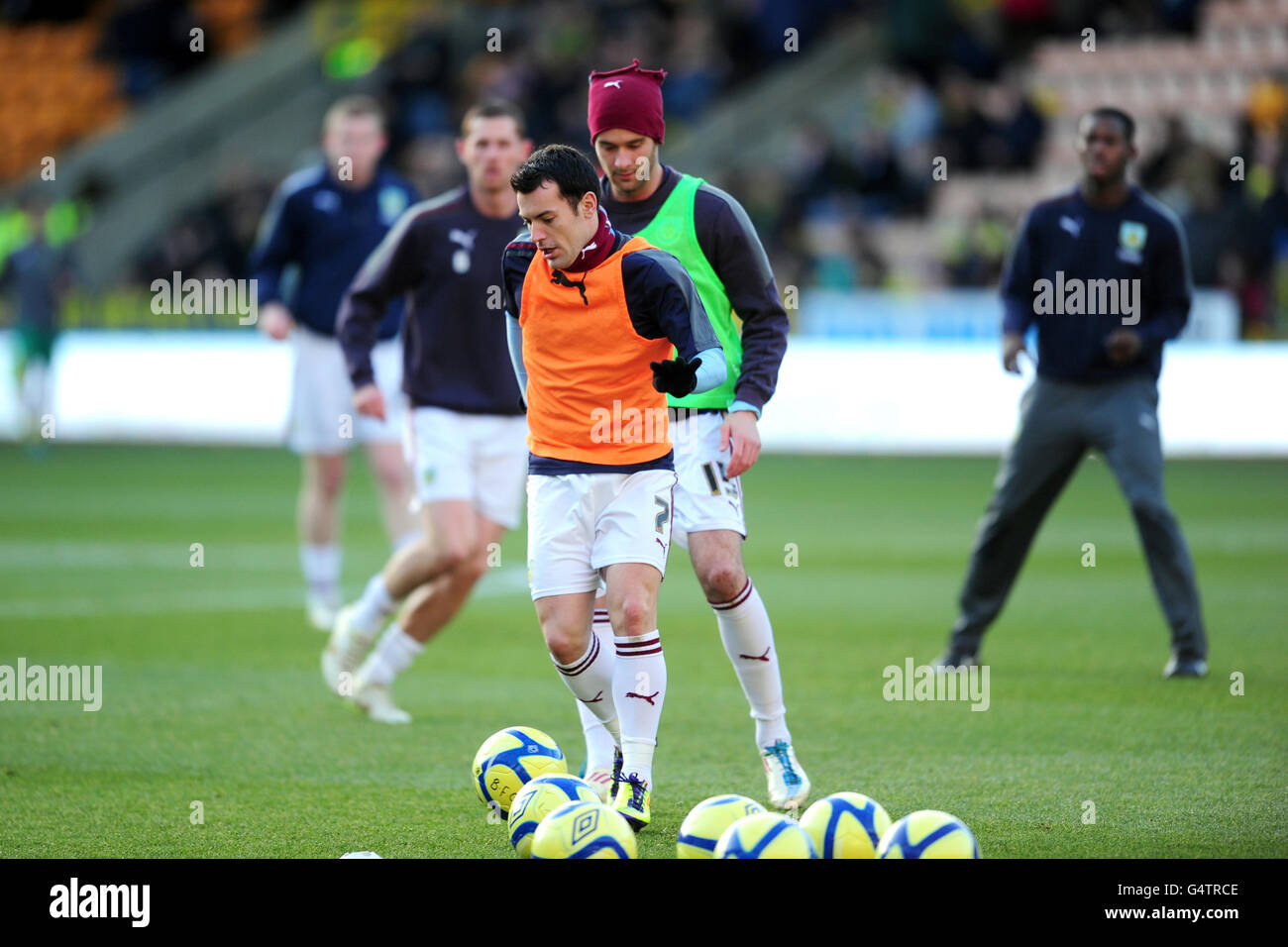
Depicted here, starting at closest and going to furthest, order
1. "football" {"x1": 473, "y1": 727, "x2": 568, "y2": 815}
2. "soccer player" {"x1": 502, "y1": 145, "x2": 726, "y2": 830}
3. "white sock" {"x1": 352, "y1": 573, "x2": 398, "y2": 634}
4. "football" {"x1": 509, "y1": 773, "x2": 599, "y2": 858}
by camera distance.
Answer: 1. "football" {"x1": 509, "y1": 773, "x2": 599, "y2": 858}
2. "soccer player" {"x1": 502, "y1": 145, "x2": 726, "y2": 830}
3. "football" {"x1": 473, "y1": 727, "x2": 568, "y2": 815}
4. "white sock" {"x1": 352, "y1": 573, "x2": 398, "y2": 634}

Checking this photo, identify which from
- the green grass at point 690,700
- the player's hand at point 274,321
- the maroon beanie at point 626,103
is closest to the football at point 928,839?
the green grass at point 690,700

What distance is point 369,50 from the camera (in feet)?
107

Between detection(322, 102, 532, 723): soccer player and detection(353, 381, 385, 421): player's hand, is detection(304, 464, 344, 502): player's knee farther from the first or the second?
detection(353, 381, 385, 421): player's hand

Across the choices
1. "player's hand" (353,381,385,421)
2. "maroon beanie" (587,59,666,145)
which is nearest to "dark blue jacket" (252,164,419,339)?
"player's hand" (353,381,385,421)

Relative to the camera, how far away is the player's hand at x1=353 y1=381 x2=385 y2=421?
26.0ft

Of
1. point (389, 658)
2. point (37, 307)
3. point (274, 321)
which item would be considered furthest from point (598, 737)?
point (37, 307)

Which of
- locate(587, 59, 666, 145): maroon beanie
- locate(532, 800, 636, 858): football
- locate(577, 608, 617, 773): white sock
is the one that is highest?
locate(587, 59, 666, 145): maroon beanie

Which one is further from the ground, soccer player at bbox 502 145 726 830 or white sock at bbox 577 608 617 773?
soccer player at bbox 502 145 726 830

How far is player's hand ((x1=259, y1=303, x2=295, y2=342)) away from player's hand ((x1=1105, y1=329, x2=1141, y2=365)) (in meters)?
4.44

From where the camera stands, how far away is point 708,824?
5.22m

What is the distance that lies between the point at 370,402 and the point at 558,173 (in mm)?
2460

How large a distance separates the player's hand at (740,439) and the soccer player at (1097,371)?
307cm

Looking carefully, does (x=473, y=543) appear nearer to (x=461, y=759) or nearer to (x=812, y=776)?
(x=461, y=759)

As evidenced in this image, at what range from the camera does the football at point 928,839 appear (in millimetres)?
4898
